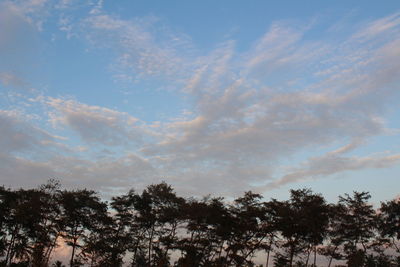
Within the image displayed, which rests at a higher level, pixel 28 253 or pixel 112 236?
pixel 112 236

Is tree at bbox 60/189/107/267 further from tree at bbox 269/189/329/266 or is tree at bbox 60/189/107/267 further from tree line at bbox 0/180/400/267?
tree at bbox 269/189/329/266

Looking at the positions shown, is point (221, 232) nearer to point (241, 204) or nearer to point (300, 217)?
point (241, 204)

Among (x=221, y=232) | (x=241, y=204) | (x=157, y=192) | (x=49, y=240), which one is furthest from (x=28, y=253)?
(x=241, y=204)

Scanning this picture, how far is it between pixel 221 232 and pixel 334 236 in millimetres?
16754

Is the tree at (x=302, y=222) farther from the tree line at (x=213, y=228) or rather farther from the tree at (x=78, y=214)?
the tree at (x=78, y=214)

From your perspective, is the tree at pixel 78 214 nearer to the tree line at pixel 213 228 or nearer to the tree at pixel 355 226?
the tree line at pixel 213 228

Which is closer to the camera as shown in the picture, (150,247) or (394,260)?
(394,260)

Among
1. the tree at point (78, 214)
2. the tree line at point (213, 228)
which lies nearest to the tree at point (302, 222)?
the tree line at point (213, 228)

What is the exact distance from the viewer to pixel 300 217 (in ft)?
162

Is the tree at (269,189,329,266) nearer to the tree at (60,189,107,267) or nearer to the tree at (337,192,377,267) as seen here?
the tree at (337,192,377,267)

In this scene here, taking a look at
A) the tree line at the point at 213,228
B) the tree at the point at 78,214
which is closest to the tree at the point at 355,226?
the tree line at the point at 213,228

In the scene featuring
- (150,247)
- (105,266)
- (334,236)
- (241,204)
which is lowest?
(105,266)

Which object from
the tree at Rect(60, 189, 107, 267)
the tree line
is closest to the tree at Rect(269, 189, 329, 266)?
the tree line

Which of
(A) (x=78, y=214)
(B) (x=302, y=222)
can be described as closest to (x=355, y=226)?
(B) (x=302, y=222)
